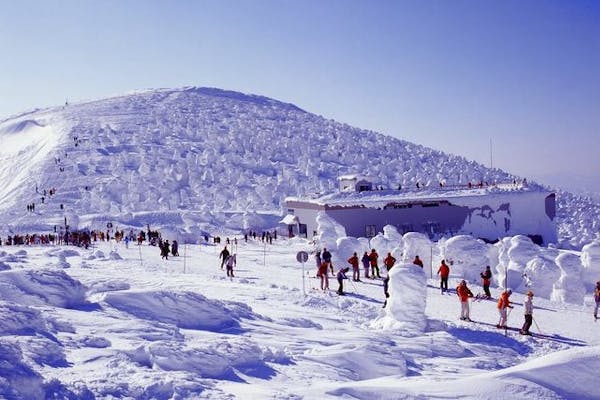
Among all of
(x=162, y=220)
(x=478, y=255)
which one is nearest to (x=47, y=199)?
(x=162, y=220)

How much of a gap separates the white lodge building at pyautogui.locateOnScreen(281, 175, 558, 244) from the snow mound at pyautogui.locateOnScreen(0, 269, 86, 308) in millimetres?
29023

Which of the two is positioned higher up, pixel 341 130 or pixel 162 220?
pixel 341 130

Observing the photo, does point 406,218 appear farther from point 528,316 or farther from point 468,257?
point 528,316

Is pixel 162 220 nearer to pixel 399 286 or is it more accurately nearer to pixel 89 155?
pixel 89 155

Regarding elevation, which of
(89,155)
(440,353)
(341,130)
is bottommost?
(440,353)

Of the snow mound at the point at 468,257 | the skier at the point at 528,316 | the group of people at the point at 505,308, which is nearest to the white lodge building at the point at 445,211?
the snow mound at the point at 468,257

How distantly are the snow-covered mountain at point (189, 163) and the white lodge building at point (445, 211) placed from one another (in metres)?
3.34

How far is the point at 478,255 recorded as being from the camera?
22.4 metres

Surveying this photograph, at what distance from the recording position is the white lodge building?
135ft

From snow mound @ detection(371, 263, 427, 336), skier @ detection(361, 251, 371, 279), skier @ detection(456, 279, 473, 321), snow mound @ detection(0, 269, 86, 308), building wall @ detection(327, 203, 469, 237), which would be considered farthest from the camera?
building wall @ detection(327, 203, 469, 237)

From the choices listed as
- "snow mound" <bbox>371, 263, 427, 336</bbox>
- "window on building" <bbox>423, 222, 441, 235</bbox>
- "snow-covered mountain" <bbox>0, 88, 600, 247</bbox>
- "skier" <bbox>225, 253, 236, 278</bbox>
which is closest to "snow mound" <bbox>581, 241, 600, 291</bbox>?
"snow mound" <bbox>371, 263, 427, 336</bbox>

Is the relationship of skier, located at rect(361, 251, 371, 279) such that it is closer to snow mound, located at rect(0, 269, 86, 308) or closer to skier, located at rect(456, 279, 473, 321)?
skier, located at rect(456, 279, 473, 321)

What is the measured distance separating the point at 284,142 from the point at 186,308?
80824 millimetres

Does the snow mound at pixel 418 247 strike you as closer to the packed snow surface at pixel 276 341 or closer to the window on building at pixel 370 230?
the packed snow surface at pixel 276 341
